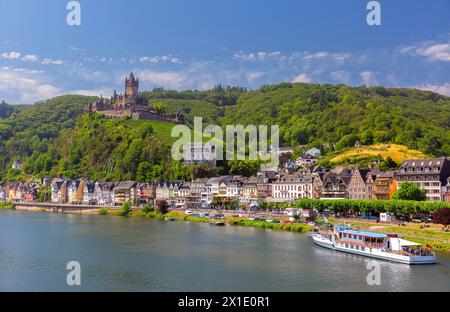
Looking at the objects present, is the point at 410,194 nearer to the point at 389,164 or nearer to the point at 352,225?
the point at 352,225

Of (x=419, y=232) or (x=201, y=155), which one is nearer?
(x=419, y=232)

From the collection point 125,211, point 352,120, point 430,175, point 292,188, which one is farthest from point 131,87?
point 430,175

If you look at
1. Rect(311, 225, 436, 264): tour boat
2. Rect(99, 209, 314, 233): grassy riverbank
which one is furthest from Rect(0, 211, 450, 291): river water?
Rect(99, 209, 314, 233): grassy riverbank

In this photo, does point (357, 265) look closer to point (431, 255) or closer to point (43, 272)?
point (431, 255)

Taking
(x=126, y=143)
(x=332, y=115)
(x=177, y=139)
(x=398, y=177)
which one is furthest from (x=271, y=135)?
(x=398, y=177)

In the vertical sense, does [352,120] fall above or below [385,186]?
above

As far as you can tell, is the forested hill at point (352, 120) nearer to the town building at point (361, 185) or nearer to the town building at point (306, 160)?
the town building at point (306, 160)
